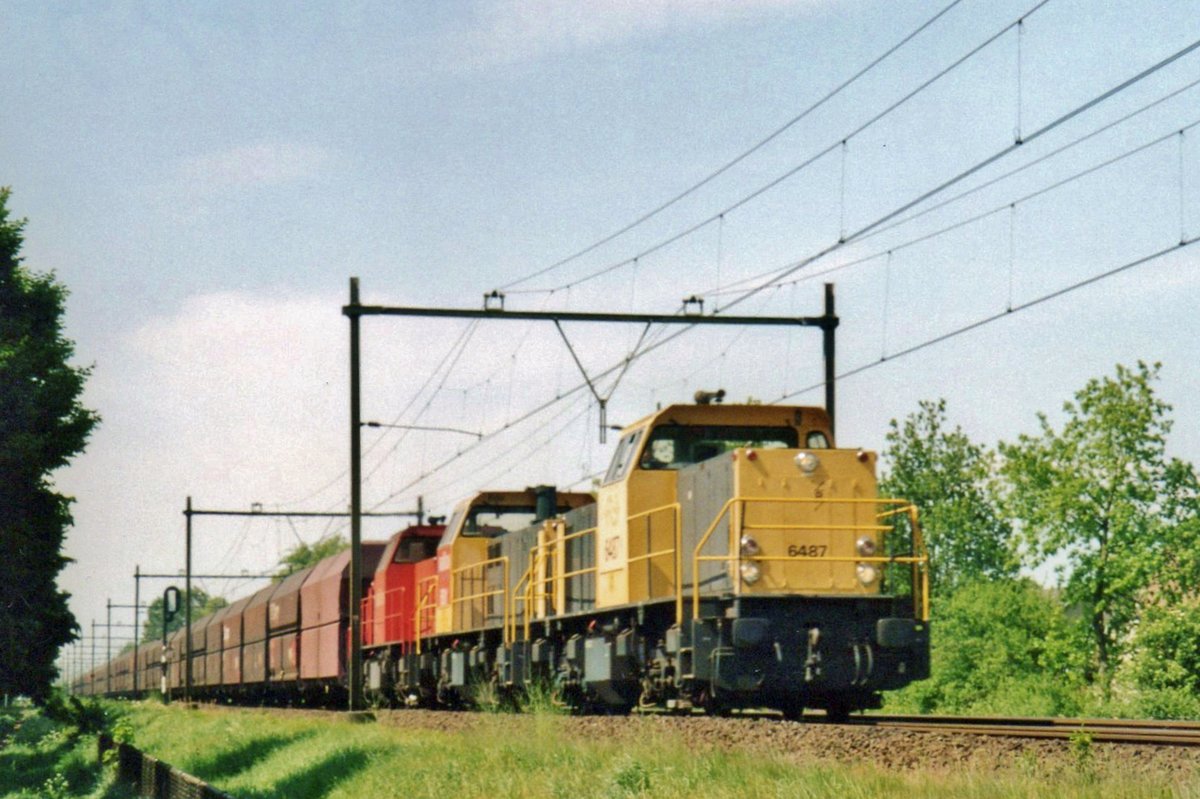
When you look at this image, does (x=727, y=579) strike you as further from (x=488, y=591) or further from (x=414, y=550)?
(x=414, y=550)

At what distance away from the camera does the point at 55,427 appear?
30.2 m

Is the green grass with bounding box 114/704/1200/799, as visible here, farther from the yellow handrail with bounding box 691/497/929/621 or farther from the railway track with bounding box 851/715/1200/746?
the yellow handrail with bounding box 691/497/929/621

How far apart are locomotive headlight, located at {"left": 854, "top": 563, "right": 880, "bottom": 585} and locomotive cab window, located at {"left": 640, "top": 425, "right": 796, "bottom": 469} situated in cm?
203

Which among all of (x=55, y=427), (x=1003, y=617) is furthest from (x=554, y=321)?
(x=1003, y=617)

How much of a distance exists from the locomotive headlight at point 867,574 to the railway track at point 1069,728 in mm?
1485

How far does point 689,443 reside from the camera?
683 inches

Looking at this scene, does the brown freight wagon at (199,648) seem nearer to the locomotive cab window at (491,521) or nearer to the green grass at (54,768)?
the green grass at (54,768)

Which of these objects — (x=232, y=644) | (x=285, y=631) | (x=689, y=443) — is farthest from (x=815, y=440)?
(x=232, y=644)

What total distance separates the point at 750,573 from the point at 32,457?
1793 centimetres

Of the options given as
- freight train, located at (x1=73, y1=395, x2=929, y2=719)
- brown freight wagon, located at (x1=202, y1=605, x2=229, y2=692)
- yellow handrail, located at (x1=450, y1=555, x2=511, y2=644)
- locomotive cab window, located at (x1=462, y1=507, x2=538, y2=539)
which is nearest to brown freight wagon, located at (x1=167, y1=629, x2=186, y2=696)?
brown freight wagon, located at (x1=202, y1=605, x2=229, y2=692)

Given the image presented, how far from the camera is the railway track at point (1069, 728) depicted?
12469 millimetres

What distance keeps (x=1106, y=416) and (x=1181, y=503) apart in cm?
389

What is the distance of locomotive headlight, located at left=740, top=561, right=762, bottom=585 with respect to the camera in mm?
15383

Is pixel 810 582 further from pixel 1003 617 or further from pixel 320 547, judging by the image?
pixel 320 547
